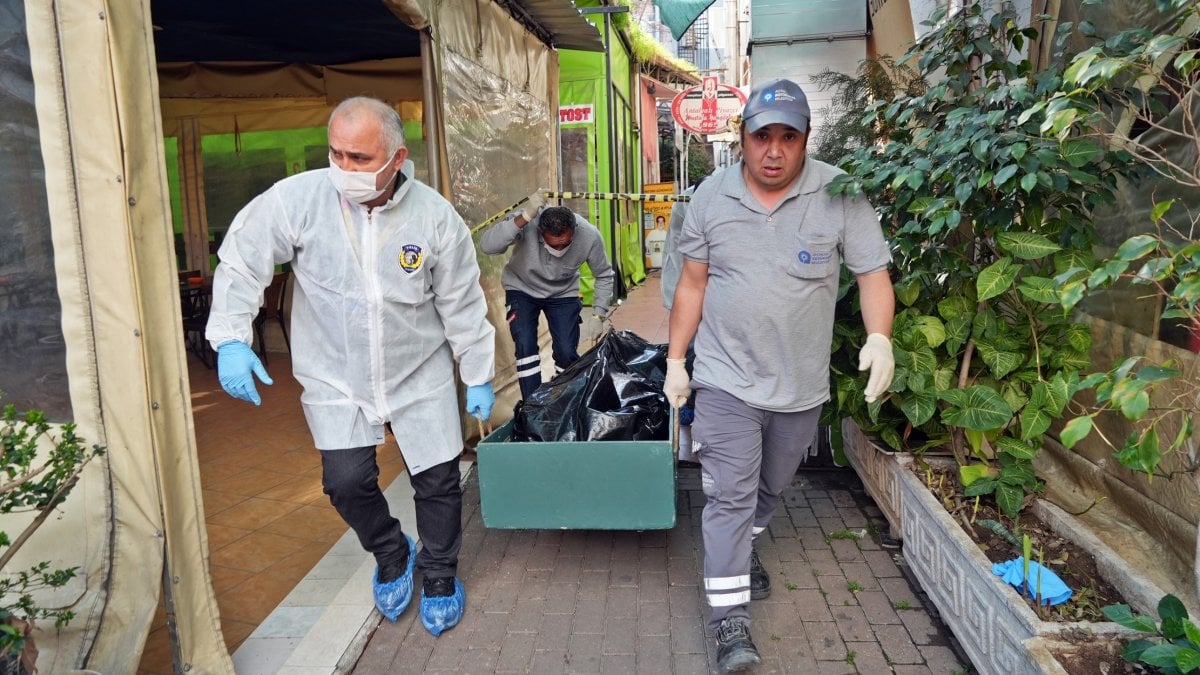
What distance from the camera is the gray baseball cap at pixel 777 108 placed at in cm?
264

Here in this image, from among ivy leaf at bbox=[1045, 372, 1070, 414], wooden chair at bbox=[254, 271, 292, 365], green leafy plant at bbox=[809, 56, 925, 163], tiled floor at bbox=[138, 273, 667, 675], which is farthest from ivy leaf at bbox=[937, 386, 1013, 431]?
wooden chair at bbox=[254, 271, 292, 365]

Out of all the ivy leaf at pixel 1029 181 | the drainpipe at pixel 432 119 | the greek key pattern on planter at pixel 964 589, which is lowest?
the greek key pattern on planter at pixel 964 589

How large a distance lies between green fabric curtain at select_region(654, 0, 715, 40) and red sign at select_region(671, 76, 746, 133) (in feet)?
13.8

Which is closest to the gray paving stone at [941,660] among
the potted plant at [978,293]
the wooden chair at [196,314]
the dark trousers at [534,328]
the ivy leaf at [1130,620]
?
the potted plant at [978,293]

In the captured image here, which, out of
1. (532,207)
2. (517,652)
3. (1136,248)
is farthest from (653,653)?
(532,207)

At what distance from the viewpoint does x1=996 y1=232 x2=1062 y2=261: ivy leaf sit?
9.05 feet

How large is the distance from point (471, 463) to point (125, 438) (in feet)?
8.83

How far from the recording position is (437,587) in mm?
3131

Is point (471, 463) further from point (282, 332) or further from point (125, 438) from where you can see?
point (282, 332)

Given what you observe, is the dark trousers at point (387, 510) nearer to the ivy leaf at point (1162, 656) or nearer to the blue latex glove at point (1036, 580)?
the blue latex glove at point (1036, 580)

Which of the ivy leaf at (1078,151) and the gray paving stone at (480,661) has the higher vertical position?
the ivy leaf at (1078,151)

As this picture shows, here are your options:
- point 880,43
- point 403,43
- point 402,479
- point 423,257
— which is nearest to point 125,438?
point 423,257

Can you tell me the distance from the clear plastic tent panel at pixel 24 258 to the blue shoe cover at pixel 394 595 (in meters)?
1.30

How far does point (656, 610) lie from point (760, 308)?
4.19 ft
